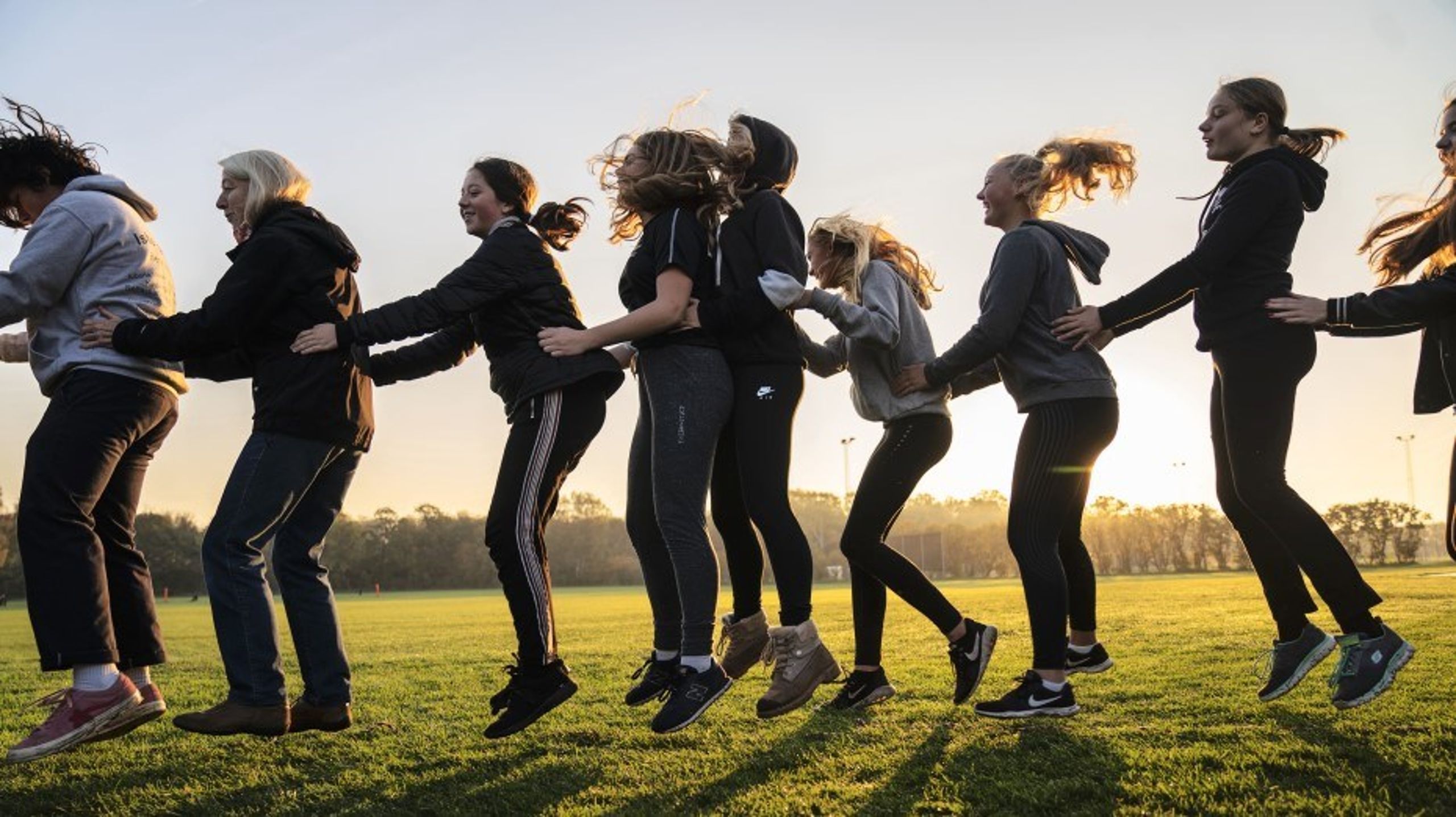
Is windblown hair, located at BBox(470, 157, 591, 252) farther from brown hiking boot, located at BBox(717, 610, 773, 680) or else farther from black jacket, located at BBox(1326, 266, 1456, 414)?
black jacket, located at BBox(1326, 266, 1456, 414)

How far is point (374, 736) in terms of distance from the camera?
16.9 feet

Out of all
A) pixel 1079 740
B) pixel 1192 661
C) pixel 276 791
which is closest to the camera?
pixel 276 791

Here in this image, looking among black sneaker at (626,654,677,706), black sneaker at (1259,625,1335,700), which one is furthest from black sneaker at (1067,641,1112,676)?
black sneaker at (626,654,677,706)

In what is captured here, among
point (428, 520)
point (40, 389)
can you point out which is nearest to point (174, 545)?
point (428, 520)

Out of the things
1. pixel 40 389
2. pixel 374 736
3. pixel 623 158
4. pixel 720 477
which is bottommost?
pixel 374 736

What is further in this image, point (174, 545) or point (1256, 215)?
point (174, 545)

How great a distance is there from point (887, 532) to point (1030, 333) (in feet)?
3.62

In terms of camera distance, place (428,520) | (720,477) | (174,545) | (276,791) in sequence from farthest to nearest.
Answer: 1. (428,520)
2. (174,545)
3. (720,477)
4. (276,791)

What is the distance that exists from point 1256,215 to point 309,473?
13.4 feet

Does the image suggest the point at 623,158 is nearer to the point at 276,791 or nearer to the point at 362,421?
the point at 362,421

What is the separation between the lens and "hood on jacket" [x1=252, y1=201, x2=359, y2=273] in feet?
15.5

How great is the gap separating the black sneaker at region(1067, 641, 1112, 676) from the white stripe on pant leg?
2.74 metres

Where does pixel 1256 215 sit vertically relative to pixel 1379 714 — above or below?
above

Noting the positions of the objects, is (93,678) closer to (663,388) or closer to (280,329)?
(280,329)
